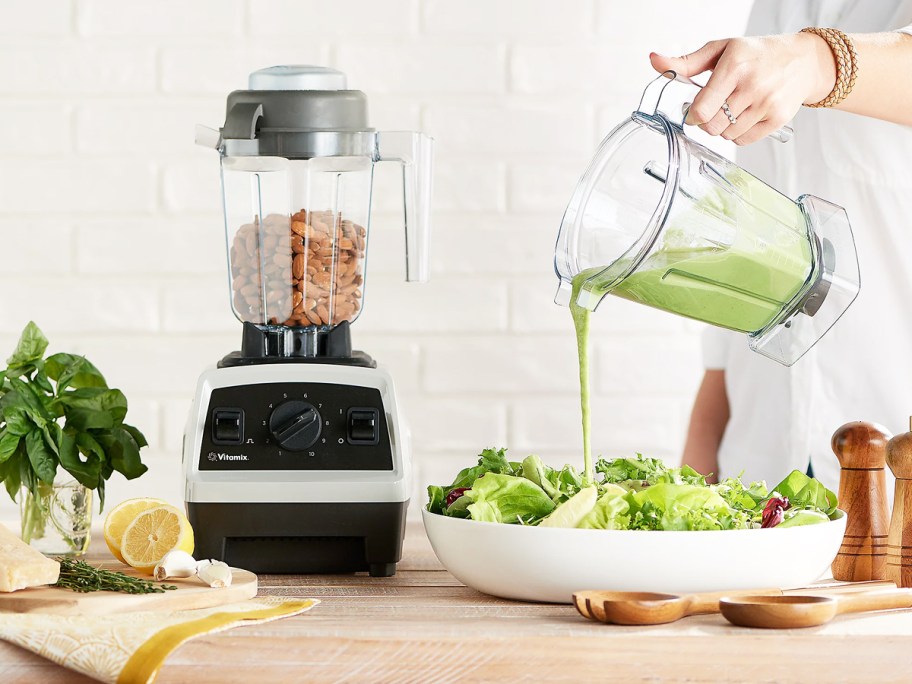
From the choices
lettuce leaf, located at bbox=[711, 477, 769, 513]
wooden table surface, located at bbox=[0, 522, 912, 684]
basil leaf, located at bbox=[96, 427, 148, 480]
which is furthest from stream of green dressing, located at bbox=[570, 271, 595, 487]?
basil leaf, located at bbox=[96, 427, 148, 480]

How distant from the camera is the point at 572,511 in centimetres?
85

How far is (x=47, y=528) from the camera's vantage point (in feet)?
3.54

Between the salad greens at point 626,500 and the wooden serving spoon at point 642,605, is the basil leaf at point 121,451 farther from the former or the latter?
the wooden serving spoon at point 642,605

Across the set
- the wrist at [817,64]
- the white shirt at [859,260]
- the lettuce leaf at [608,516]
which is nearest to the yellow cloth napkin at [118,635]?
the lettuce leaf at [608,516]

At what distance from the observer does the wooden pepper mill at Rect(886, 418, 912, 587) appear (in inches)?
36.3

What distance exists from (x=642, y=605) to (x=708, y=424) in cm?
93

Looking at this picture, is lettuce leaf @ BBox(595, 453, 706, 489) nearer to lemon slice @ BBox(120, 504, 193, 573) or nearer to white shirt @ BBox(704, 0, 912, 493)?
lemon slice @ BBox(120, 504, 193, 573)

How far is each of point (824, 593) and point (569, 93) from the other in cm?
110

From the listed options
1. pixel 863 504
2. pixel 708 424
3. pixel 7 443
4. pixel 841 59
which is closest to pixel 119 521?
pixel 7 443

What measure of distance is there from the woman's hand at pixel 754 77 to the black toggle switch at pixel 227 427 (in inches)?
19.7

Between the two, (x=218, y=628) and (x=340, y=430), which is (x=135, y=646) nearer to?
(x=218, y=628)

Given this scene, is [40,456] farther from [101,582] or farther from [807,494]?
[807,494]

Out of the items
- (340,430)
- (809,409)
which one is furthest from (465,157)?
(340,430)

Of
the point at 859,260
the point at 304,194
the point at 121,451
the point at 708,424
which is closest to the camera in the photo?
the point at 121,451
